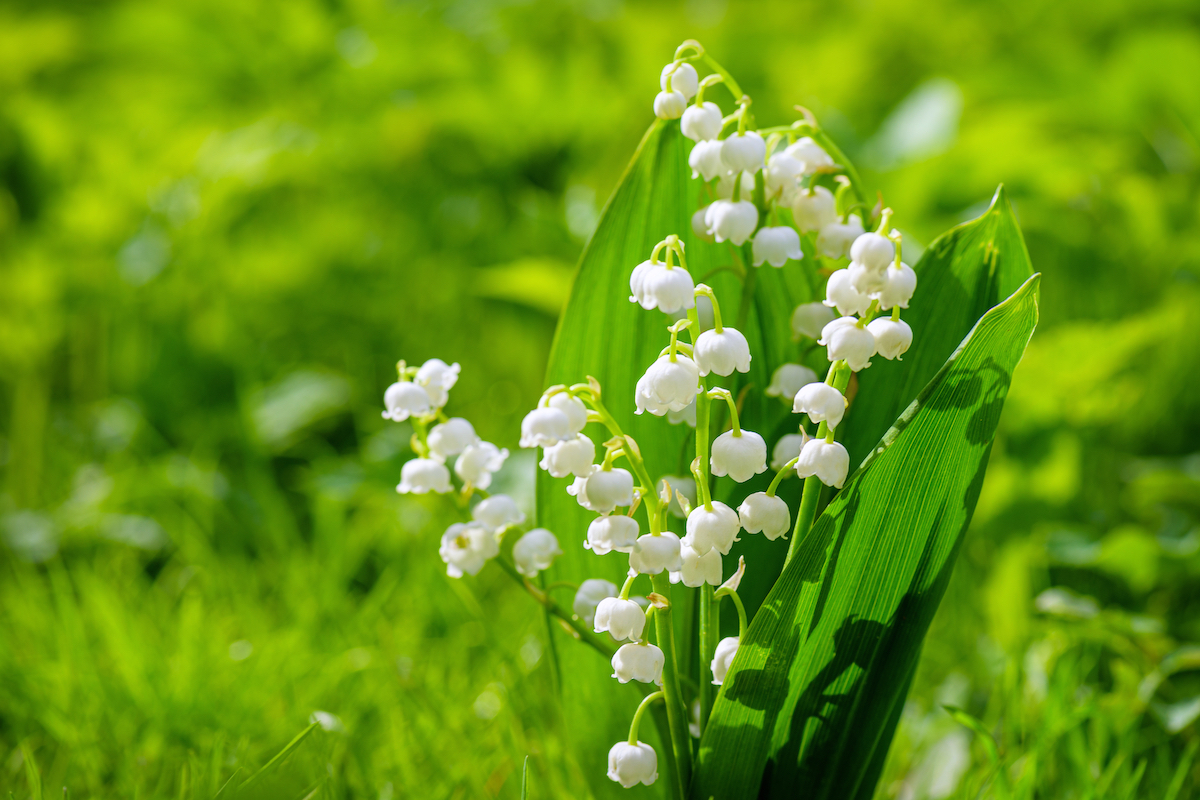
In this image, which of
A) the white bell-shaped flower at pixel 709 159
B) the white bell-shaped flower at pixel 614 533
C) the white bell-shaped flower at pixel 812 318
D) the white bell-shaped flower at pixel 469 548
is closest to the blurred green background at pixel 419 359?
the white bell-shaped flower at pixel 469 548

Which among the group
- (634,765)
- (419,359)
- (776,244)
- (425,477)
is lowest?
(419,359)

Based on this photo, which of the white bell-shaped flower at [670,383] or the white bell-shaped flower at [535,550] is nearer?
the white bell-shaped flower at [670,383]

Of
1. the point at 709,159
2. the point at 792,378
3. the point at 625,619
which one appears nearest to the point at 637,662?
the point at 625,619

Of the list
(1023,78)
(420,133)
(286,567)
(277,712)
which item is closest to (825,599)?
(277,712)

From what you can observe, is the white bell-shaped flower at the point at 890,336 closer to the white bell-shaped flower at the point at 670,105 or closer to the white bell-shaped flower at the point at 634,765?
the white bell-shaped flower at the point at 670,105

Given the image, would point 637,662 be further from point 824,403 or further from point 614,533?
point 824,403

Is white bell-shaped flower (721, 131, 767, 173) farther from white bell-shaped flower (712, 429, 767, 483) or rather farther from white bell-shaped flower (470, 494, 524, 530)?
white bell-shaped flower (470, 494, 524, 530)

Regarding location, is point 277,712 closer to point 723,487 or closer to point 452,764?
point 452,764
